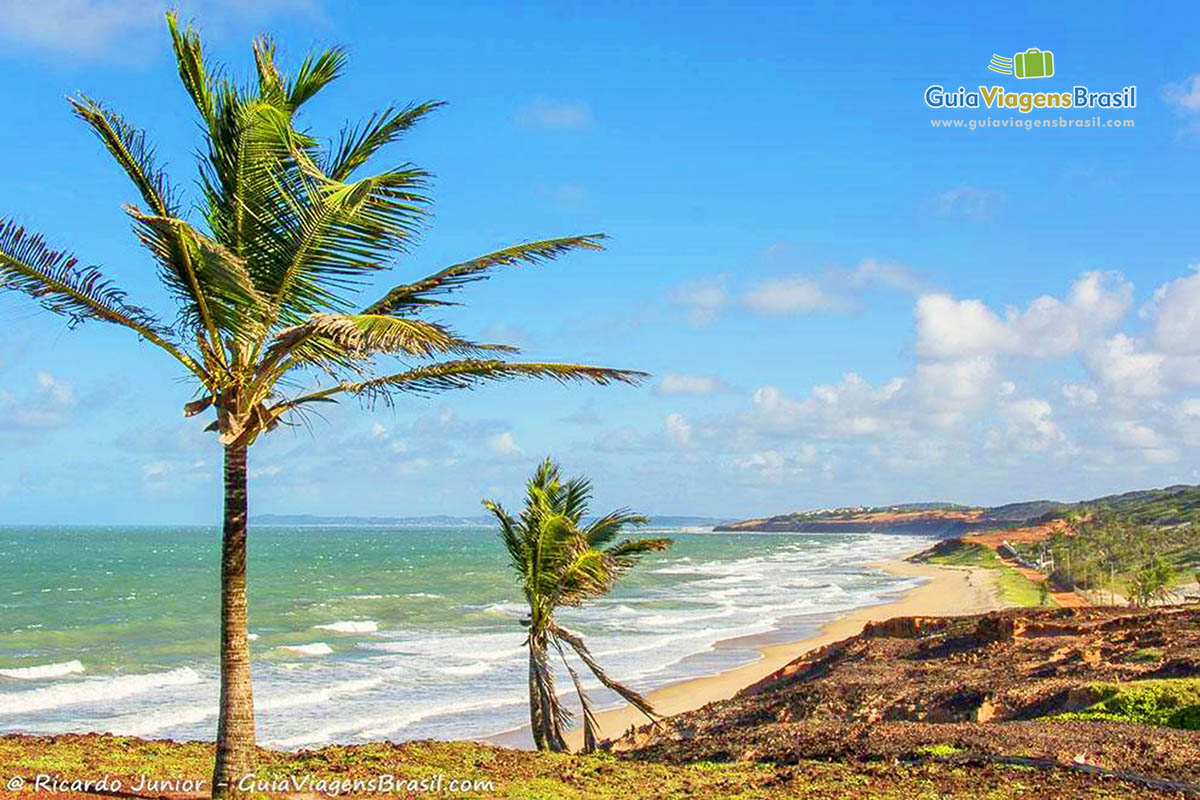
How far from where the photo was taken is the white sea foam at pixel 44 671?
30.7 m

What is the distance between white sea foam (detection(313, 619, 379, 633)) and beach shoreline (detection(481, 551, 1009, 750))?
611 inches

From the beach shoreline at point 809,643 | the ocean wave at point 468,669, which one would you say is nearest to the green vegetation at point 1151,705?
the beach shoreline at point 809,643

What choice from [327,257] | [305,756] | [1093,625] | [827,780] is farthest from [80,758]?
[1093,625]

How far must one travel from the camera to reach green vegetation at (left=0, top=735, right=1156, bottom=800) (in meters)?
9.98

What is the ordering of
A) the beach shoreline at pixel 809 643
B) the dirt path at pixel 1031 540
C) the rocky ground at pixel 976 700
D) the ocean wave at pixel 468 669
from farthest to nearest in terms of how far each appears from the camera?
the dirt path at pixel 1031 540 → the ocean wave at pixel 468 669 → the beach shoreline at pixel 809 643 → the rocky ground at pixel 976 700

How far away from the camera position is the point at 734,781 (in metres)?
11.3

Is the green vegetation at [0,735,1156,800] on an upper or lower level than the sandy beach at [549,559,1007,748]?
upper

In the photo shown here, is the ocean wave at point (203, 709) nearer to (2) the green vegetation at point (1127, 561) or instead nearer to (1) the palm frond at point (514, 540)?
(1) the palm frond at point (514, 540)

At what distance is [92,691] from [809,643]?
78.5 feet

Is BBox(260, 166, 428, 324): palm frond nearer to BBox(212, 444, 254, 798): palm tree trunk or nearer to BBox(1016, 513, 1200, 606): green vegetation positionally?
BBox(212, 444, 254, 798): palm tree trunk

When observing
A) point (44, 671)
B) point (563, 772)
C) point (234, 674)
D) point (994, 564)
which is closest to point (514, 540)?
point (563, 772)

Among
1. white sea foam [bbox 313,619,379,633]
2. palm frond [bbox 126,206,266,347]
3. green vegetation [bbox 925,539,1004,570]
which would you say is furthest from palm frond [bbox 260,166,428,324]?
green vegetation [bbox 925,539,1004,570]

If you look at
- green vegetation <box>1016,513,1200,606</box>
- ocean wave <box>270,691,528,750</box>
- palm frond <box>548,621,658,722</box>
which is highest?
palm frond <box>548,621,658,722</box>

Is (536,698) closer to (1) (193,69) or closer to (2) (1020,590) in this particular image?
(1) (193,69)
